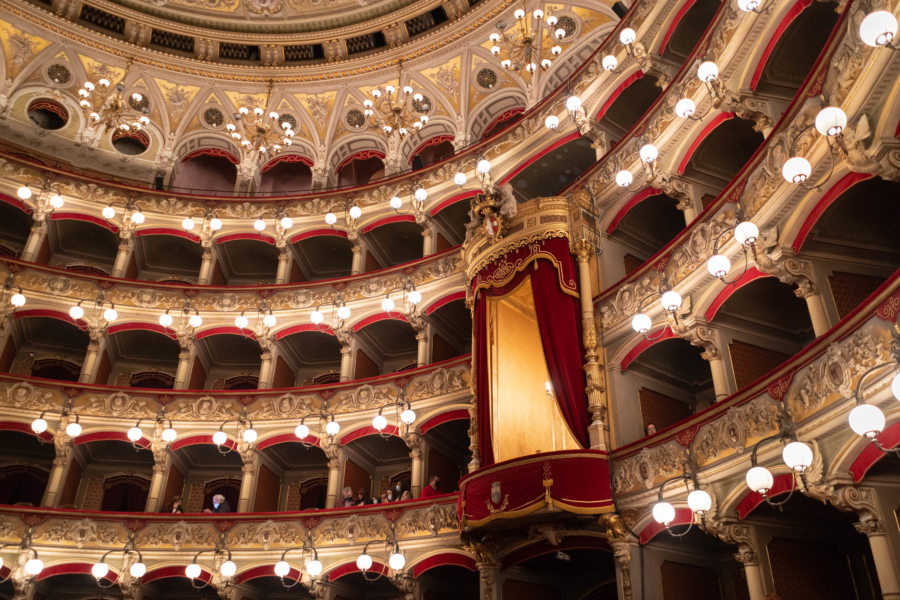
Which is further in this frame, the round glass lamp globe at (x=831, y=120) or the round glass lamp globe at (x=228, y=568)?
the round glass lamp globe at (x=228, y=568)

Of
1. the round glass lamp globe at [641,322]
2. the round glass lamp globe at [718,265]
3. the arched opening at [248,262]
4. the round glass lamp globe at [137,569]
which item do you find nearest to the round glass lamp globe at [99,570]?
the round glass lamp globe at [137,569]

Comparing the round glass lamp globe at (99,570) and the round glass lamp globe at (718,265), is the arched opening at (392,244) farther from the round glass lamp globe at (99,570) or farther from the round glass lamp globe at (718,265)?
the round glass lamp globe at (718,265)

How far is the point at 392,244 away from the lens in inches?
919

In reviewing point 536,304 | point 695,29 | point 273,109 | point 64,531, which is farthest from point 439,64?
point 64,531

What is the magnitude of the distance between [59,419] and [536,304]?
506 inches

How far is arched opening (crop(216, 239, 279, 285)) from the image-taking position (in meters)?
23.4

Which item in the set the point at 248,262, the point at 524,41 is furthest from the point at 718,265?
the point at 248,262

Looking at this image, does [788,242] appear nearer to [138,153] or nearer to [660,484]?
[660,484]

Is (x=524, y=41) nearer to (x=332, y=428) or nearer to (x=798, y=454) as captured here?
(x=798, y=454)

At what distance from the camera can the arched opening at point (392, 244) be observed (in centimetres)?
2262

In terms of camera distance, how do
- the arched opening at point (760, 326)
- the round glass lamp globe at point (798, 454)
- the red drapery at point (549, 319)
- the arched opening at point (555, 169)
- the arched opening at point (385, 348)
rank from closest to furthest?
the round glass lamp globe at point (798, 454)
the arched opening at point (760, 326)
the red drapery at point (549, 319)
the arched opening at point (555, 169)
the arched opening at point (385, 348)

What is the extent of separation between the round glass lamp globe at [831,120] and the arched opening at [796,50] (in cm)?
552

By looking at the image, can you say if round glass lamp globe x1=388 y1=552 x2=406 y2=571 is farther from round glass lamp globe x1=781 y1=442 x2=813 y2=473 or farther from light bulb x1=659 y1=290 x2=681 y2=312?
round glass lamp globe x1=781 y1=442 x2=813 y2=473

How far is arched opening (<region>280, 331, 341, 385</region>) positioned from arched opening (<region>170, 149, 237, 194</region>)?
7.00 meters
